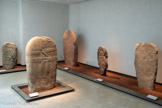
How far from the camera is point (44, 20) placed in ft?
25.2

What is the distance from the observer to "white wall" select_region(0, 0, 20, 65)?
6.90 m

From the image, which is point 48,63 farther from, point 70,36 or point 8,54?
point 70,36

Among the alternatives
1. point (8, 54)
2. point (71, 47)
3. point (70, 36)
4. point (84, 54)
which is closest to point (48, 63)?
point (8, 54)

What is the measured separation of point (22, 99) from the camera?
399cm

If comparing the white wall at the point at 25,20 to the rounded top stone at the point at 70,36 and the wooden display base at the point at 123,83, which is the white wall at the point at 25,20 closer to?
the rounded top stone at the point at 70,36

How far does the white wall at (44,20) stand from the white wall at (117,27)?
0.59m

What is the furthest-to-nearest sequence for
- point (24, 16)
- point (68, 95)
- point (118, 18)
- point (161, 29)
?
point (24, 16), point (118, 18), point (161, 29), point (68, 95)

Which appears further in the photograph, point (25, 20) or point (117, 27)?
point (25, 20)

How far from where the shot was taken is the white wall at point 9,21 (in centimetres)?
690

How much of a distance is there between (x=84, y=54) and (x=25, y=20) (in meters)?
2.85

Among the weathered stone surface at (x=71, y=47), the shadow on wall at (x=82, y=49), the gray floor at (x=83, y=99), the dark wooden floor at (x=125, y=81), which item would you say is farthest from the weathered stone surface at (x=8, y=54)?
the shadow on wall at (x=82, y=49)

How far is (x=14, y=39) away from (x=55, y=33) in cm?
182

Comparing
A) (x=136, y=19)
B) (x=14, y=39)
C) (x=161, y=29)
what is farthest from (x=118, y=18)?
(x=14, y=39)

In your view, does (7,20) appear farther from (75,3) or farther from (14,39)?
(75,3)
